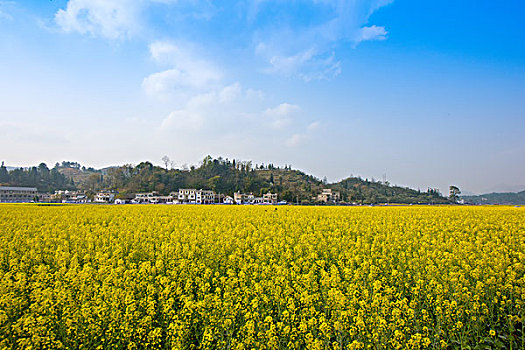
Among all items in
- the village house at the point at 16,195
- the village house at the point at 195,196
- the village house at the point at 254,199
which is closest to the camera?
the village house at the point at 16,195

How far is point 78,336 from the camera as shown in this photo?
4.88 metres

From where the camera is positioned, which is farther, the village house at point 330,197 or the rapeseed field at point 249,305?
the village house at point 330,197

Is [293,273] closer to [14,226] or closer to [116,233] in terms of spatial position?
[116,233]

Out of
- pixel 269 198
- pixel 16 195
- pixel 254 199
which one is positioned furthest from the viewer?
pixel 269 198

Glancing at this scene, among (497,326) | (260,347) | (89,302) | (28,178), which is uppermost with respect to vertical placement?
(28,178)

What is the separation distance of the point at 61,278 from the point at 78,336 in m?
2.49

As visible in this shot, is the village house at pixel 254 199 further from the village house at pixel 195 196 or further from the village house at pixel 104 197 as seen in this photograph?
→ the village house at pixel 104 197

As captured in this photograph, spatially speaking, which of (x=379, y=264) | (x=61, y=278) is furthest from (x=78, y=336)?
(x=379, y=264)

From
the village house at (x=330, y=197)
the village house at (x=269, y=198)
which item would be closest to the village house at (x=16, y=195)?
the village house at (x=269, y=198)

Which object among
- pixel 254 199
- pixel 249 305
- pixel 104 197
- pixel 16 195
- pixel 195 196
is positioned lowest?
pixel 249 305

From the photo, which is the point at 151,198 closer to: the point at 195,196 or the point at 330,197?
the point at 195,196

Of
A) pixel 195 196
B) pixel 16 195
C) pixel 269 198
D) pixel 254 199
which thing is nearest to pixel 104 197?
pixel 16 195

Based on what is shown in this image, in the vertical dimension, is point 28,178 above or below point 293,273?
above

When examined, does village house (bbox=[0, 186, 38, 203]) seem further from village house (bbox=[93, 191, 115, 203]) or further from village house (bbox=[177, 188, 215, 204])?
village house (bbox=[177, 188, 215, 204])
